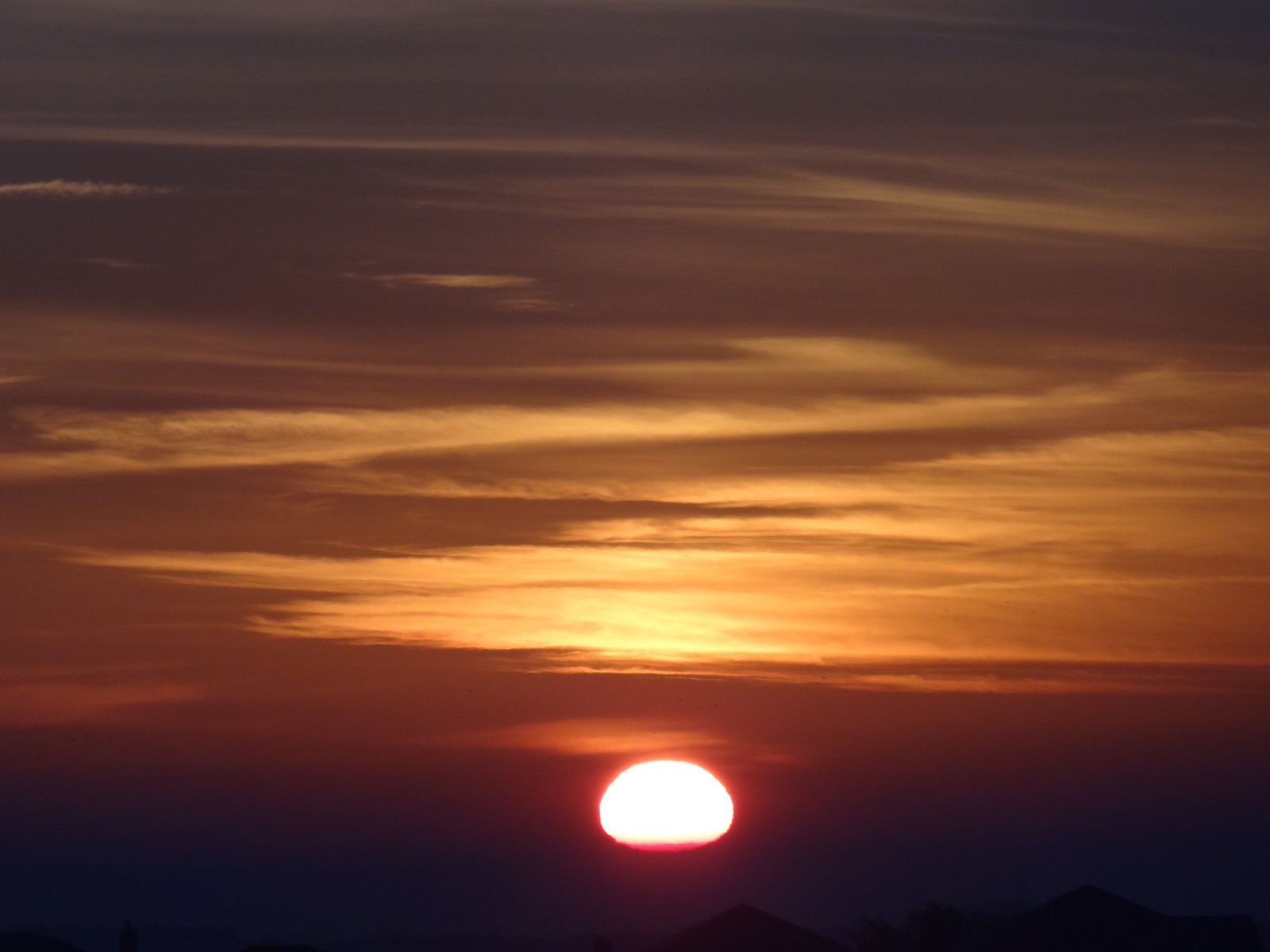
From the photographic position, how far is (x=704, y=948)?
6275 centimetres

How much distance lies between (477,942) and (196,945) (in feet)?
72.3

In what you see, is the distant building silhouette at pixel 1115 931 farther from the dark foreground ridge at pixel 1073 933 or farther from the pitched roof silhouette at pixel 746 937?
the pitched roof silhouette at pixel 746 937

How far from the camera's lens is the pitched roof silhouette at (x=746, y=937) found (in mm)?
62688

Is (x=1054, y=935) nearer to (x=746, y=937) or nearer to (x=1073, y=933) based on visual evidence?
(x=1073, y=933)

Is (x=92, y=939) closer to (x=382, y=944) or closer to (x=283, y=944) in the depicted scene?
(x=382, y=944)

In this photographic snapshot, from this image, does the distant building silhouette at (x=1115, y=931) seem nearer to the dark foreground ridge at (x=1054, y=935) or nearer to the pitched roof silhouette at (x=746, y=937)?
the dark foreground ridge at (x=1054, y=935)

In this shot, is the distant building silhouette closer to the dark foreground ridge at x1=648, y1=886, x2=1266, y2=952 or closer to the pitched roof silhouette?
the dark foreground ridge at x1=648, y1=886, x2=1266, y2=952

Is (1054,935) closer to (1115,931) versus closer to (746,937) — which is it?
(1115,931)

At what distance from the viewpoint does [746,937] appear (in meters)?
62.9

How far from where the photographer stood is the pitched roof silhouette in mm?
62688

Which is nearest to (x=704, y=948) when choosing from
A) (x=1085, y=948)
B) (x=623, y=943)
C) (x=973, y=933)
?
(x=1085, y=948)

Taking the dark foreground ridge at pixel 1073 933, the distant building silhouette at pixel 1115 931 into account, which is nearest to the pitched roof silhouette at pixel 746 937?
the dark foreground ridge at pixel 1073 933

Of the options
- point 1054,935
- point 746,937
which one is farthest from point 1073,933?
point 746,937

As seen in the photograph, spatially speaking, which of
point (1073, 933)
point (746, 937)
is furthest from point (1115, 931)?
point (746, 937)
